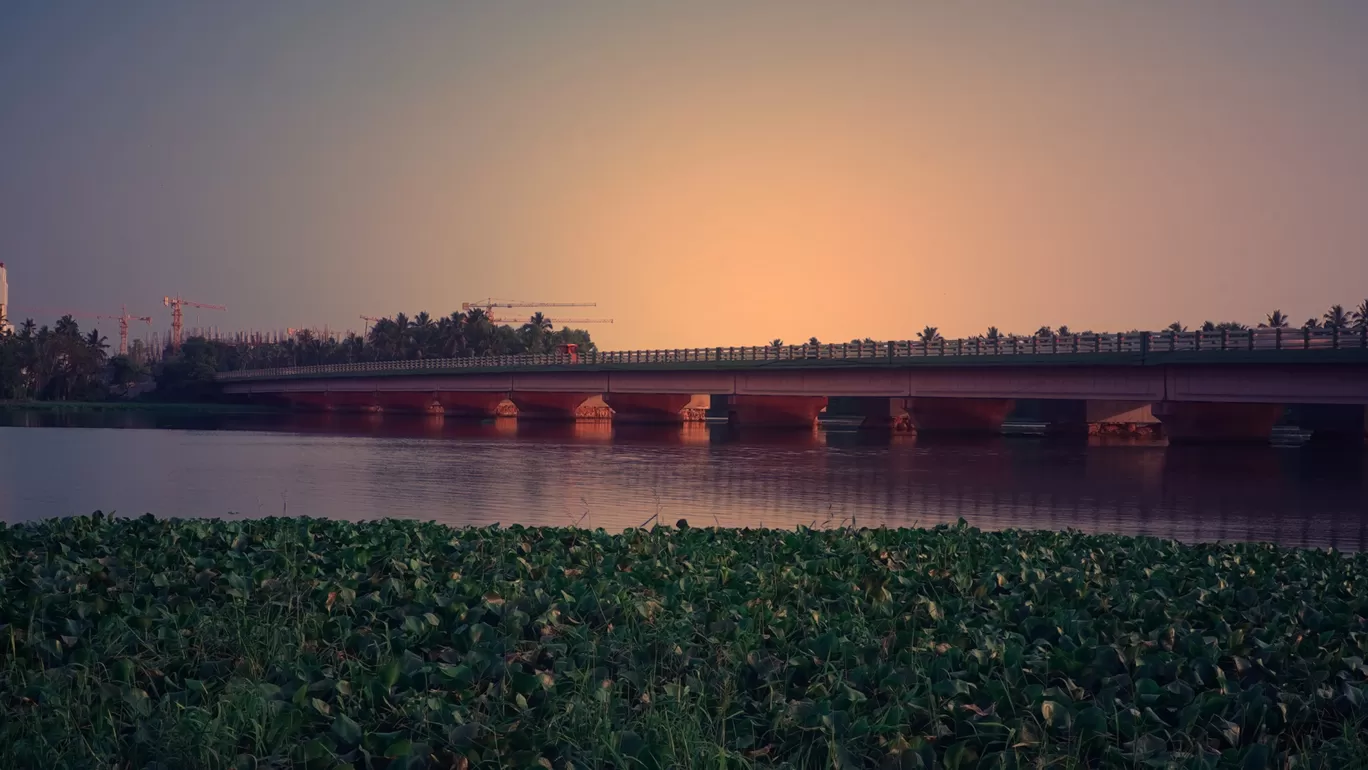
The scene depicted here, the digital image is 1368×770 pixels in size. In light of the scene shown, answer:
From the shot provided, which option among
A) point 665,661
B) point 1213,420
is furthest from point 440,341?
point 665,661

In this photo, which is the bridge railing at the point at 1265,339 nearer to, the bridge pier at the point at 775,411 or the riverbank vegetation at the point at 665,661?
the bridge pier at the point at 775,411

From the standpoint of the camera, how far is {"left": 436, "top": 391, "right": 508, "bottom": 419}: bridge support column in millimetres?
122500

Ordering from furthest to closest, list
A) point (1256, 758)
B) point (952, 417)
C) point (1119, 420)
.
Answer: point (952, 417)
point (1119, 420)
point (1256, 758)

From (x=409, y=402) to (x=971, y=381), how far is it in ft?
267

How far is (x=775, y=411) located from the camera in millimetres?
96438

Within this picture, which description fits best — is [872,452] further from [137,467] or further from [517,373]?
[517,373]

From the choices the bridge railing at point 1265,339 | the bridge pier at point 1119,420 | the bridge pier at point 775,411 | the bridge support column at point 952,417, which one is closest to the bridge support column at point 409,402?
the bridge pier at point 775,411

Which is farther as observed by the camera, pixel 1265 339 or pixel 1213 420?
pixel 1213 420

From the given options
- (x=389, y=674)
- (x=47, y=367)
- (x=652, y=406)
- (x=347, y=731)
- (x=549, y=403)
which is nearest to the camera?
(x=347, y=731)

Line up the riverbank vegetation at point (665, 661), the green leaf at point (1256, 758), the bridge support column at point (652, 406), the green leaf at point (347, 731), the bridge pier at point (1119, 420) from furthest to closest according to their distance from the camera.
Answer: the bridge support column at point (652, 406) < the bridge pier at point (1119, 420) < the riverbank vegetation at point (665, 661) < the green leaf at point (347, 731) < the green leaf at point (1256, 758)

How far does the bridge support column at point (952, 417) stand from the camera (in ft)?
258

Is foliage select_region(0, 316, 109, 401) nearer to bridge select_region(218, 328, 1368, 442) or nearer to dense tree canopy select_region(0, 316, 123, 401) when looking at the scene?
dense tree canopy select_region(0, 316, 123, 401)

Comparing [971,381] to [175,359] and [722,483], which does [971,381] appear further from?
[175,359]

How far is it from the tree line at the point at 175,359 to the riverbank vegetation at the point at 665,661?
519 feet
